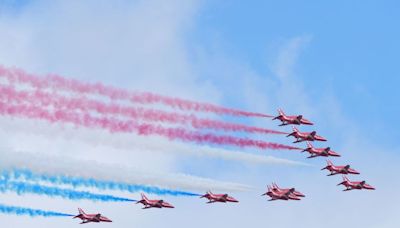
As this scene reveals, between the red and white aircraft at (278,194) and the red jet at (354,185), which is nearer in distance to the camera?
the red and white aircraft at (278,194)

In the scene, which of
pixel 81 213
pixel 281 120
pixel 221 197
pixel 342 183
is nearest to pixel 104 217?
pixel 81 213

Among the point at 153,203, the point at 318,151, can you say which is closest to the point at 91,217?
the point at 153,203

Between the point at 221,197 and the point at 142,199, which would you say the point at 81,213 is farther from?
the point at 221,197

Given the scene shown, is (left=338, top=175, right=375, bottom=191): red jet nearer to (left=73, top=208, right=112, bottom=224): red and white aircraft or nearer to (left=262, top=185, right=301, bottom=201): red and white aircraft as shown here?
(left=262, top=185, right=301, bottom=201): red and white aircraft

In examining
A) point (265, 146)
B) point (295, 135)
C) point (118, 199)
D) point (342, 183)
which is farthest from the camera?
point (342, 183)

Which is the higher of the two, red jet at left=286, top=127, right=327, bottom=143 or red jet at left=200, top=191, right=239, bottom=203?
red jet at left=286, top=127, right=327, bottom=143

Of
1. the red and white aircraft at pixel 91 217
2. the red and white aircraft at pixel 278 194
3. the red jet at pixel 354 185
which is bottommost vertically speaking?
the red and white aircraft at pixel 91 217

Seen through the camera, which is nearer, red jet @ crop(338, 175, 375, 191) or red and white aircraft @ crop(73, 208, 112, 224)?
red and white aircraft @ crop(73, 208, 112, 224)

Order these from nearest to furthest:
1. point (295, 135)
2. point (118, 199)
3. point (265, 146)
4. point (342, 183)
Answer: point (118, 199), point (265, 146), point (295, 135), point (342, 183)

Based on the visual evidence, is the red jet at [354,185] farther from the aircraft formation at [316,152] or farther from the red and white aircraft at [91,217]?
the red and white aircraft at [91,217]

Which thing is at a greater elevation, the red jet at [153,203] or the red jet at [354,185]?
the red jet at [354,185]

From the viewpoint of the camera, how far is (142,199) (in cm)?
11894

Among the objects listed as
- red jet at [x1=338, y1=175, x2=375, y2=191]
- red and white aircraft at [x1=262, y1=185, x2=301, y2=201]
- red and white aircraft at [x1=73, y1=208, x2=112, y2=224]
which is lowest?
red and white aircraft at [x1=73, y1=208, x2=112, y2=224]

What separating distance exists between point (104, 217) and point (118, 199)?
41.9 ft
